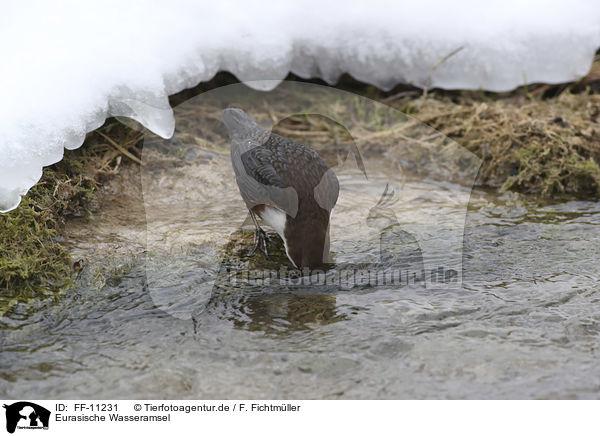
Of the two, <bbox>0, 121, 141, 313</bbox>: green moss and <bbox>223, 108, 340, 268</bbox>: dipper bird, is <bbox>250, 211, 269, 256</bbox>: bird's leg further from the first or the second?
<bbox>0, 121, 141, 313</bbox>: green moss

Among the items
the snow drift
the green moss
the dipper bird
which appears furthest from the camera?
the snow drift

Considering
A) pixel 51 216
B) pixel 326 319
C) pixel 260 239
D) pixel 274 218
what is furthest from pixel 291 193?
pixel 51 216

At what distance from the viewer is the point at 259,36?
16.0 feet

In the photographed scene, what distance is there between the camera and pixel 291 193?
3154 mm

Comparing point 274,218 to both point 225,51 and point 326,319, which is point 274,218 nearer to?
point 326,319

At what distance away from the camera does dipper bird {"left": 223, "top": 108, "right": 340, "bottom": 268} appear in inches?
121

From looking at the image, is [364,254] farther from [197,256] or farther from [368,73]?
[368,73]

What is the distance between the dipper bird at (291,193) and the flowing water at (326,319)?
0.68 ft

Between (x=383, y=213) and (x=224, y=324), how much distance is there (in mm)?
1686
